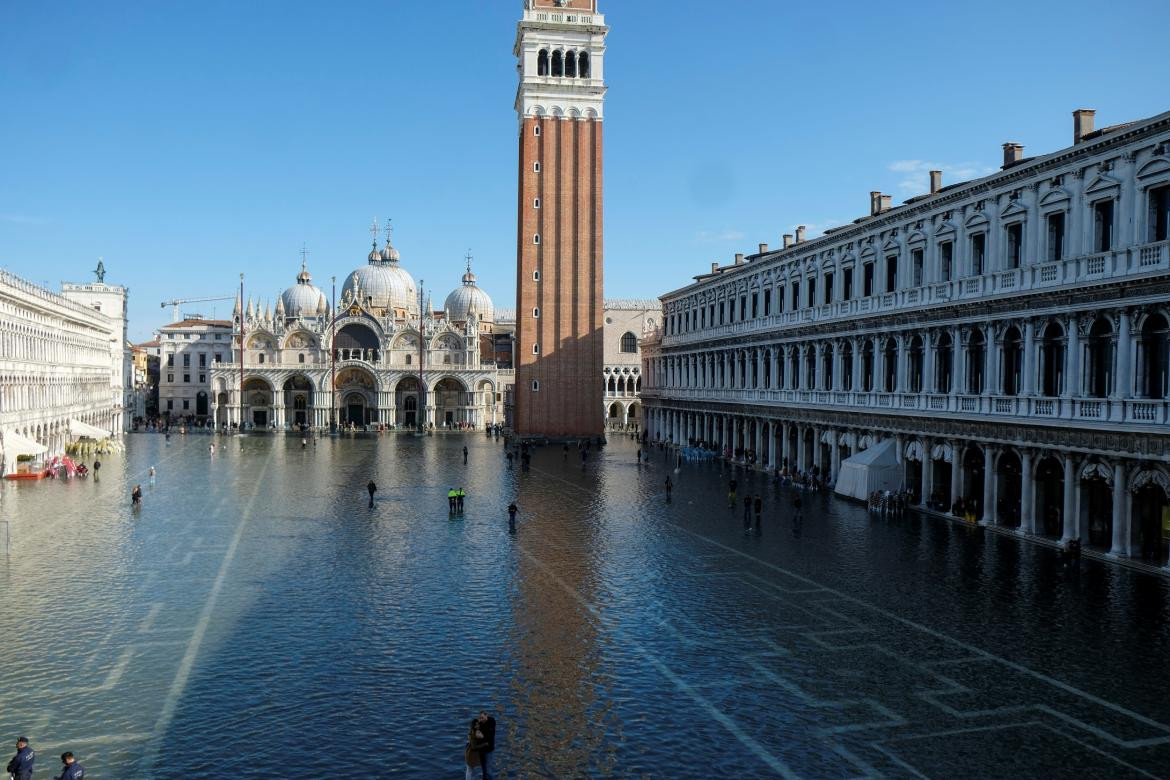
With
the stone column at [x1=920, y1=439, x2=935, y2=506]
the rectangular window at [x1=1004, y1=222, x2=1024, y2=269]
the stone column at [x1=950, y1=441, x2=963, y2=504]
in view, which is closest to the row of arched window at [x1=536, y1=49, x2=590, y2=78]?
the stone column at [x1=920, y1=439, x2=935, y2=506]

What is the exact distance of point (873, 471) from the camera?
33.7 meters

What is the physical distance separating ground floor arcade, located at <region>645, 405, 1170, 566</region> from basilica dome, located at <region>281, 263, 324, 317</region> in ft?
265

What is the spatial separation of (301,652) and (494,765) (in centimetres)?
584

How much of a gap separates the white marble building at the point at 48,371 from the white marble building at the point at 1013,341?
121 ft

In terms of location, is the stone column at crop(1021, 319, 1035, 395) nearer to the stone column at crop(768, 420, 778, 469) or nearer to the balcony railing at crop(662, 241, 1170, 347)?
the balcony railing at crop(662, 241, 1170, 347)

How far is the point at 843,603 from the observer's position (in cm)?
1967

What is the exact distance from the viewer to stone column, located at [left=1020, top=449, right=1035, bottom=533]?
26984mm

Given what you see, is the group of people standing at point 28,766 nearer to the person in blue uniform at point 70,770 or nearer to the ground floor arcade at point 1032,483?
the person in blue uniform at point 70,770

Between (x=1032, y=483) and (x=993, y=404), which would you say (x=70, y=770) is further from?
(x=993, y=404)

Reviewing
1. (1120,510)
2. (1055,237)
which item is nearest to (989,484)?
(1120,510)

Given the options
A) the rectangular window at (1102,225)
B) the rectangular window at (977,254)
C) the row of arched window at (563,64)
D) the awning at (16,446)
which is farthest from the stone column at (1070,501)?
the row of arched window at (563,64)

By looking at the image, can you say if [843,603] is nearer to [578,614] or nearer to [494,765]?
[578,614]

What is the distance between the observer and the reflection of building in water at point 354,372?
9012 centimetres

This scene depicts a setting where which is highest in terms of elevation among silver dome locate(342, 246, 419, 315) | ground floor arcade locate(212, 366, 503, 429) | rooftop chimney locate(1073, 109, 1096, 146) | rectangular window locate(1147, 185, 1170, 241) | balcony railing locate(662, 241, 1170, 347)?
silver dome locate(342, 246, 419, 315)
